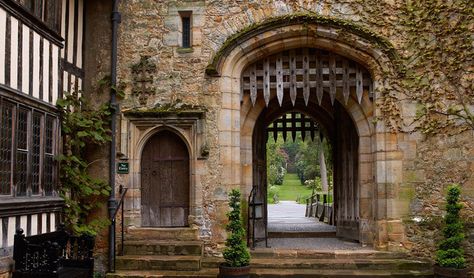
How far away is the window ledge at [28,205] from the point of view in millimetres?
6523

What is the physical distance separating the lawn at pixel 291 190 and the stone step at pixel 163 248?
26.5m

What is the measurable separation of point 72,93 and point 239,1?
3333mm

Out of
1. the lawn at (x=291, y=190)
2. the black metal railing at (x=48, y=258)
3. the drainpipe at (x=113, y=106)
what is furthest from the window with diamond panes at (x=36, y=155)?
the lawn at (x=291, y=190)

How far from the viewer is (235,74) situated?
374 inches

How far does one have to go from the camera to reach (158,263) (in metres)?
8.49

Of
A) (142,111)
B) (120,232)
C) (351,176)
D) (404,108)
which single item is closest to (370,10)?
(404,108)

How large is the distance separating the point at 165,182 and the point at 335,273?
3.42 meters

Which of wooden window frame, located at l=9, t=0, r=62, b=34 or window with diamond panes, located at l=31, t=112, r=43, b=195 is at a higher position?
wooden window frame, located at l=9, t=0, r=62, b=34

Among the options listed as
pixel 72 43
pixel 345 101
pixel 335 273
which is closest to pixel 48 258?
pixel 72 43

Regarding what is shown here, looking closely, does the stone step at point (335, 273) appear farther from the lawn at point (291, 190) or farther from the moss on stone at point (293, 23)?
the lawn at point (291, 190)

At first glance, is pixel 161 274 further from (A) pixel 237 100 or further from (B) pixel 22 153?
(A) pixel 237 100

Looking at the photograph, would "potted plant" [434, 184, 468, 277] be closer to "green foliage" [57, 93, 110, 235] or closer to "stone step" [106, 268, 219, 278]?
"stone step" [106, 268, 219, 278]

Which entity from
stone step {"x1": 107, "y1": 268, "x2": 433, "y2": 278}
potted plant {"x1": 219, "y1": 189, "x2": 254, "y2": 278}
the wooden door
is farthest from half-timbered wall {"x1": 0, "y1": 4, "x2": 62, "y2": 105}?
the wooden door

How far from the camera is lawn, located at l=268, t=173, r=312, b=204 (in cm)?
3841
